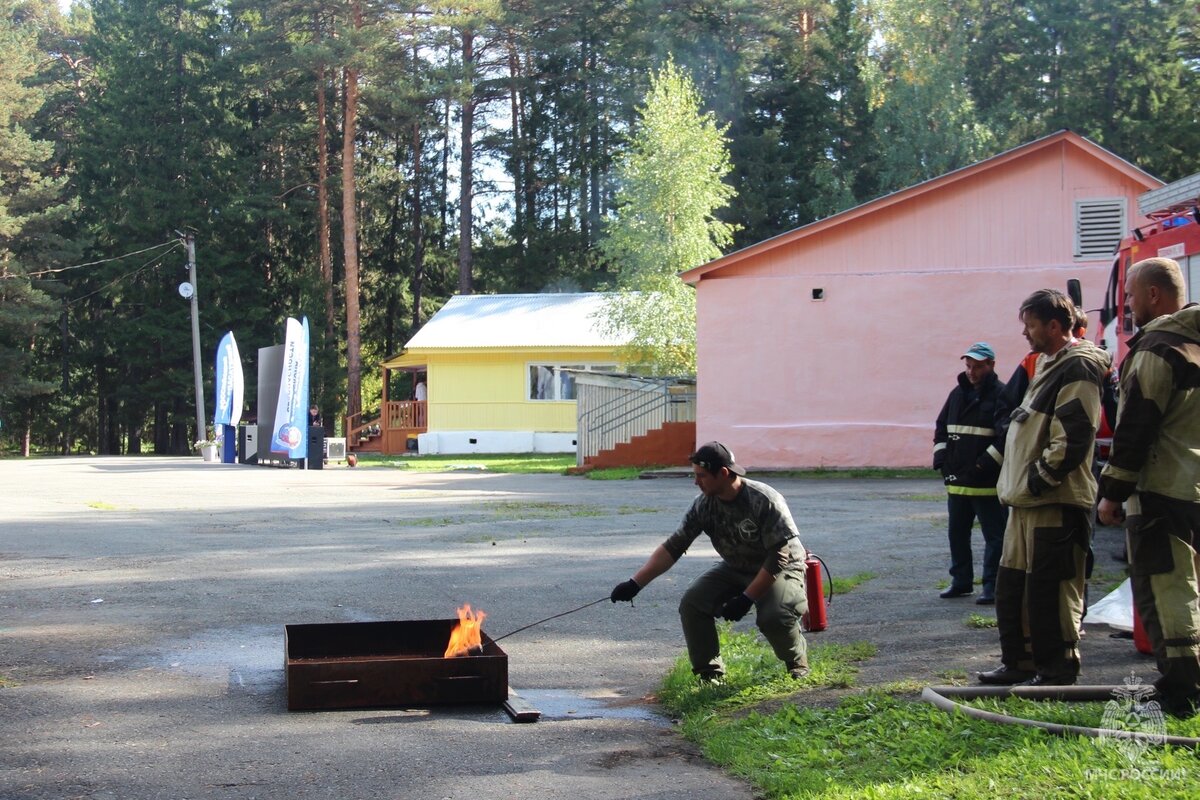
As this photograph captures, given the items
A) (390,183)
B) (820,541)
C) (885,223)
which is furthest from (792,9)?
(820,541)

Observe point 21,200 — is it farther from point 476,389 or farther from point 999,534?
point 999,534

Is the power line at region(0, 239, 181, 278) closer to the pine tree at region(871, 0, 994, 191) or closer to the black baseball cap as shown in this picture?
the pine tree at region(871, 0, 994, 191)

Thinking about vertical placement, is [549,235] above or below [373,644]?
above

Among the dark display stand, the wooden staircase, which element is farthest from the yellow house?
the wooden staircase

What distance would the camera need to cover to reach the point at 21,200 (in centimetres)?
5041

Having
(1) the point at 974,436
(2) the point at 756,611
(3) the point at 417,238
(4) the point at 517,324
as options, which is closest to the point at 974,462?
(1) the point at 974,436

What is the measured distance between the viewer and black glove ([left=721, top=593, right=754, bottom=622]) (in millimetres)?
6301

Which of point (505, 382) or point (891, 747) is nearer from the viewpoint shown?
point (891, 747)

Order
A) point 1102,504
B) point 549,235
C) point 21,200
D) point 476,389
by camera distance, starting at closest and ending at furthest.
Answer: point 1102,504
point 476,389
point 21,200
point 549,235

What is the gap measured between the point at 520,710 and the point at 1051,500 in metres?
2.82

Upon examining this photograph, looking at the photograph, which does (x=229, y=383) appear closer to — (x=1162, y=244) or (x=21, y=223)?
(x=21, y=223)

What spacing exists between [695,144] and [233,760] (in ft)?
113

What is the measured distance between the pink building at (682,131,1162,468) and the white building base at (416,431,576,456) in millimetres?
13944

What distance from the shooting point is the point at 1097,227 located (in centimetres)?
2480
